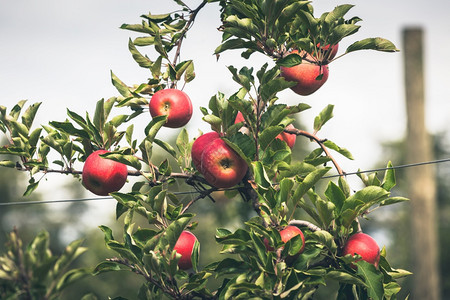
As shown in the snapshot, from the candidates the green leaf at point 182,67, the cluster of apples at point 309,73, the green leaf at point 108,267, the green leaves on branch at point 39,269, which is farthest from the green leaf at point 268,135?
the green leaves on branch at point 39,269

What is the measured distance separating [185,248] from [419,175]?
7595 mm

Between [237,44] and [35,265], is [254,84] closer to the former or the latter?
[237,44]

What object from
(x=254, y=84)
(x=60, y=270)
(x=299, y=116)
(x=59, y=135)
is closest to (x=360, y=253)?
(x=254, y=84)

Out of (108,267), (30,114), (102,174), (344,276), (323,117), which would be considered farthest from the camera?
(323,117)

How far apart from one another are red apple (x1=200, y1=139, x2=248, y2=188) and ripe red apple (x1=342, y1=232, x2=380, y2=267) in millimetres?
554

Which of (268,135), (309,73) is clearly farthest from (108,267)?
(309,73)

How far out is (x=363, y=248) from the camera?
247 cm

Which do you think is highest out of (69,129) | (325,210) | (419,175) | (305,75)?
(305,75)

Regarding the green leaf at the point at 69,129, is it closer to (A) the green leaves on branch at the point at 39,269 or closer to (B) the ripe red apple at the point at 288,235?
(B) the ripe red apple at the point at 288,235

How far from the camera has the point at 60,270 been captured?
1635 millimetres

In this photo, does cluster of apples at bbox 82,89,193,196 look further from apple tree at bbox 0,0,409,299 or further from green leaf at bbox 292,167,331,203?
green leaf at bbox 292,167,331,203

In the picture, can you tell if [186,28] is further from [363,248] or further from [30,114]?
[363,248]

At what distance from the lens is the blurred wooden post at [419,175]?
9.41 meters

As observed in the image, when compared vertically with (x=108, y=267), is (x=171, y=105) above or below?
above
